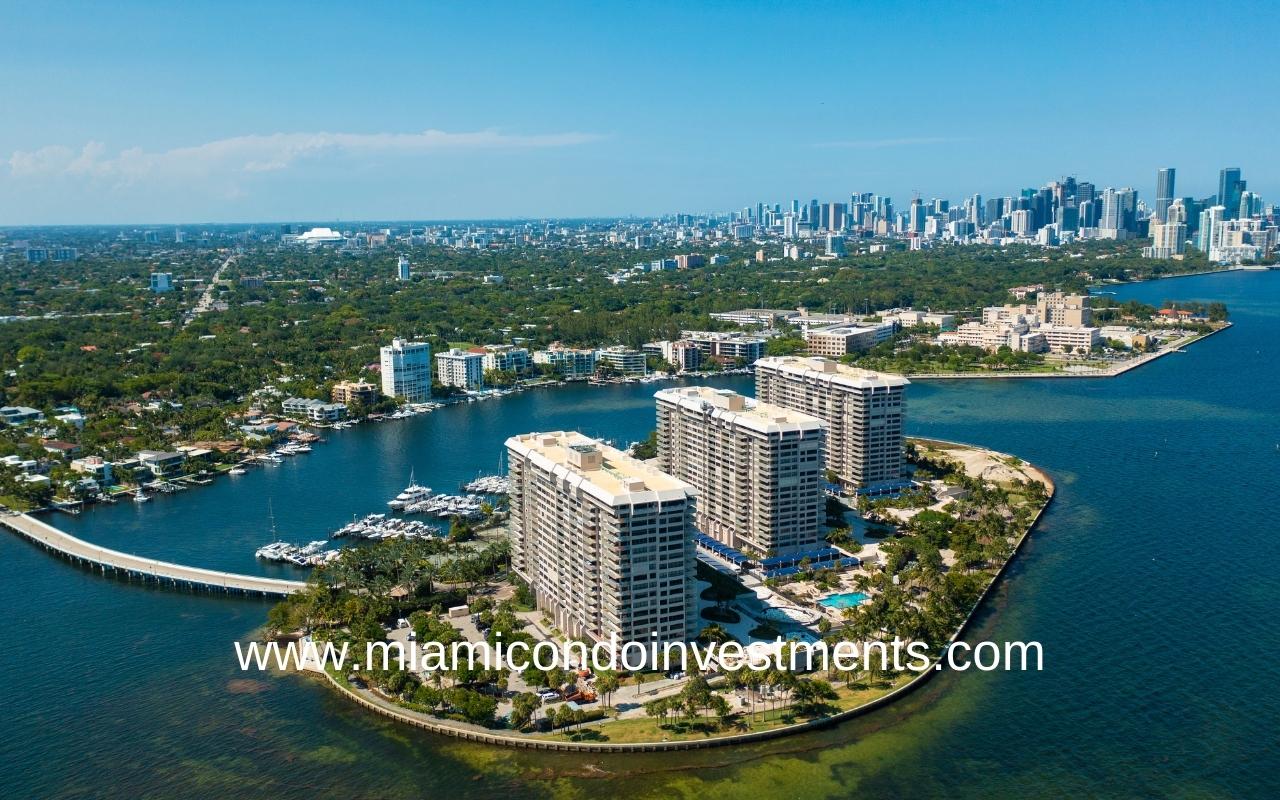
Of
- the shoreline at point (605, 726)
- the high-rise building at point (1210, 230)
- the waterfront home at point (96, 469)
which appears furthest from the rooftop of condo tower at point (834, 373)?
the high-rise building at point (1210, 230)

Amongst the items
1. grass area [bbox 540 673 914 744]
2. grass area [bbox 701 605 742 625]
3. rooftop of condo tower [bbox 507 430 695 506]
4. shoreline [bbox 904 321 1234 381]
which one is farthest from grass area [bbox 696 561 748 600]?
shoreline [bbox 904 321 1234 381]

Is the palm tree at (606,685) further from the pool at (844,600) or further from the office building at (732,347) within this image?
the office building at (732,347)

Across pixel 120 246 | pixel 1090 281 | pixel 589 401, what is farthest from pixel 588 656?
pixel 120 246

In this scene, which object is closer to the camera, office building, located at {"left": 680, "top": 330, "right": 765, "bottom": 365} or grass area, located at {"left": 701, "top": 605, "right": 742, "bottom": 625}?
grass area, located at {"left": 701, "top": 605, "right": 742, "bottom": 625}

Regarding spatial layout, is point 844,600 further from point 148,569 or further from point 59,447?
point 59,447

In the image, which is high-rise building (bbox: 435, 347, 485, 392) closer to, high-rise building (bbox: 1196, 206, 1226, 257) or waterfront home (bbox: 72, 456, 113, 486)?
waterfront home (bbox: 72, 456, 113, 486)

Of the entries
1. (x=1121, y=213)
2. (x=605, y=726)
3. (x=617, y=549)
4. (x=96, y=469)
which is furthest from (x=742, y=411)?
(x=1121, y=213)
